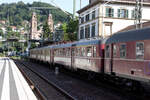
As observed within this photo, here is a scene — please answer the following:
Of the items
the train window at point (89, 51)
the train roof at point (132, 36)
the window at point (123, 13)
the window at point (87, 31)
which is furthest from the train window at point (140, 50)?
the window at point (87, 31)

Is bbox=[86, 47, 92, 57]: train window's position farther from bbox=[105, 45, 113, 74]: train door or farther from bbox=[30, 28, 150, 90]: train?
bbox=[105, 45, 113, 74]: train door

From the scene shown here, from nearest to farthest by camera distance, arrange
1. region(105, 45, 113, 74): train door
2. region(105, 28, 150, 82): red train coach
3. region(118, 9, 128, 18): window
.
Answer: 1. region(105, 28, 150, 82): red train coach
2. region(105, 45, 113, 74): train door
3. region(118, 9, 128, 18): window

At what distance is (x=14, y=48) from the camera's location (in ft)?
434

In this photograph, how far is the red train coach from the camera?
35.5 feet

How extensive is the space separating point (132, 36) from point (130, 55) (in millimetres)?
848

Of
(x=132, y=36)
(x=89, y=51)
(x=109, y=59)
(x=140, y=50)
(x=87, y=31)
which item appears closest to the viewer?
(x=140, y=50)

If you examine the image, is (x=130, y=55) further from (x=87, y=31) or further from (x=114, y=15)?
(x=87, y=31)

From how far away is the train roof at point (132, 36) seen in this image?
10.9 metres

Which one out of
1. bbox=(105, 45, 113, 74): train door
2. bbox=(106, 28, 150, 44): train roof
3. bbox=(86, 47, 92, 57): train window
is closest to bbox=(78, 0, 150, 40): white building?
bbox=(86, 47, 92, 57): train window

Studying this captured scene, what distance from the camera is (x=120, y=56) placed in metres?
13.1

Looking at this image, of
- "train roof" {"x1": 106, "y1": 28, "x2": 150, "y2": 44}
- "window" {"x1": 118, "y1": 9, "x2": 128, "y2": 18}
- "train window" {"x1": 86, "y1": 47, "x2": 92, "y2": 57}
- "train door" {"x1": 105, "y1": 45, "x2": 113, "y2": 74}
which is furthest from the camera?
"window" {"x1": 118, "y1": 9, "x2": 128, "y2": 18}

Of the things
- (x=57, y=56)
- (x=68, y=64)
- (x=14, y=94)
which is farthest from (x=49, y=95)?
(x=57, y=56)

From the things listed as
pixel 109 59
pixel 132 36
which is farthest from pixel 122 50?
pixel 109 59

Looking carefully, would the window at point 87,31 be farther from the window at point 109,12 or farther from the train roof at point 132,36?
the train roof at point 132,36
